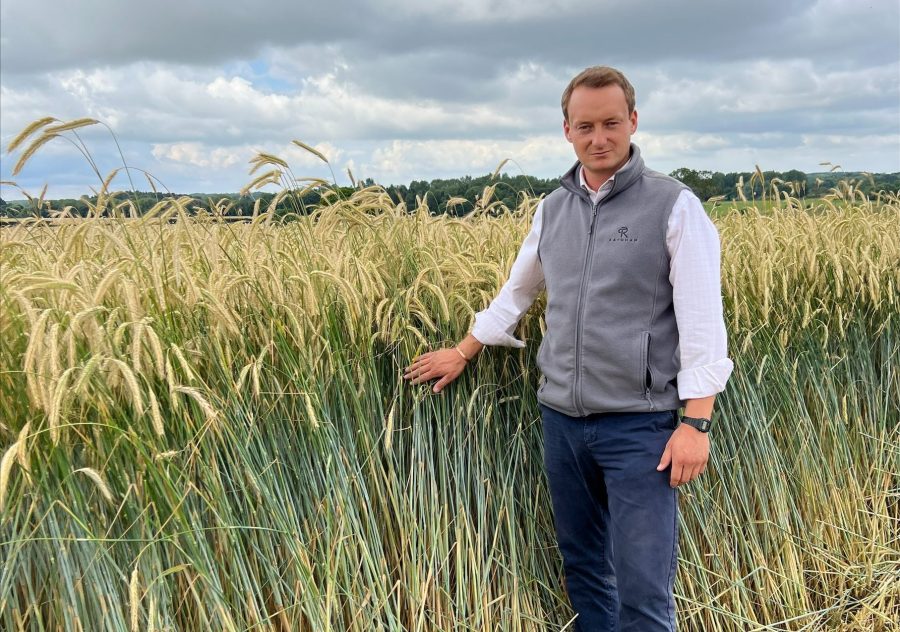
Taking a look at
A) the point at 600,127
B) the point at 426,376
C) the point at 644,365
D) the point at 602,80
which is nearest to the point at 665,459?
the point at 644,365

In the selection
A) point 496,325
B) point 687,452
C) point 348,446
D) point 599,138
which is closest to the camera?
point 687,452

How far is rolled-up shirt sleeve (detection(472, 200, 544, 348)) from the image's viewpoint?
2.29m

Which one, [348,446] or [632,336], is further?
[348,446]

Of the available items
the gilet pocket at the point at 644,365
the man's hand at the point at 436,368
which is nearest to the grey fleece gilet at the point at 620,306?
the gilet pocket at the point at 644,365

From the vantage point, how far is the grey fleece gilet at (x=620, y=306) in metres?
1.99

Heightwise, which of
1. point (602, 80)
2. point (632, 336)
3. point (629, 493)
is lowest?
point (629, 493)

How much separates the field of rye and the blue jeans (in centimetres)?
29

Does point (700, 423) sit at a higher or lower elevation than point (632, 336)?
lower

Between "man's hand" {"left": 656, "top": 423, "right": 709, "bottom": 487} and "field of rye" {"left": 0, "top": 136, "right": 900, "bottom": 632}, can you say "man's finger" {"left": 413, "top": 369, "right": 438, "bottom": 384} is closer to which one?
"field of rye" {"left": 0, "top": 136, "right": 900, "bottom": 632}

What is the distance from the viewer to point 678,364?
2053mm

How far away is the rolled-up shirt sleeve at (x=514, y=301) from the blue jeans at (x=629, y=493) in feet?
1.06

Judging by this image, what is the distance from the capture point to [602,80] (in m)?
2.01

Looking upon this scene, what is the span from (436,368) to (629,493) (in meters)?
0.75

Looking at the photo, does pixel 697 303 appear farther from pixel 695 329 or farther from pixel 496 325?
pixel 496 325
